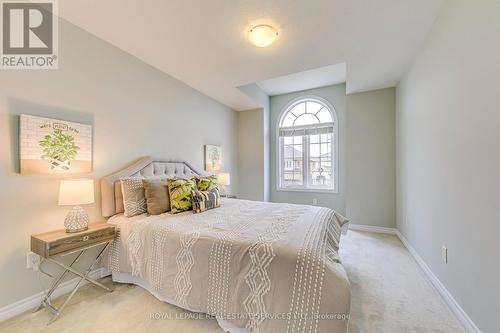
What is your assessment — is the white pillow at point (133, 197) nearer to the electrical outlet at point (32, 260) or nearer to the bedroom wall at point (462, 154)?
the electrical outlet at point (32, 260)

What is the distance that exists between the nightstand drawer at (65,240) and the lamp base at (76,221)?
54mm

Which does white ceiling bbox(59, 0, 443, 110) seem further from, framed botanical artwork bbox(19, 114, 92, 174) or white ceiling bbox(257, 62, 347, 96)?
framed botanical artwork bbox(19, 114, 92, 174)

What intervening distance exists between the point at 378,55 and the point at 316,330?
309 cm

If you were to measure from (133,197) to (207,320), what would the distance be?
A: 4.69 ft

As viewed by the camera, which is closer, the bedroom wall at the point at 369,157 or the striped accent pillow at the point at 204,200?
the striped accent pillow at the point at 204,200

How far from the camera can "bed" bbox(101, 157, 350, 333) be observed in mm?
1194

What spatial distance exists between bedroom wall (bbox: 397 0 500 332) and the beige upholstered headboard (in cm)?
310

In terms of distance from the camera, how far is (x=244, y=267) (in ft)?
4.57

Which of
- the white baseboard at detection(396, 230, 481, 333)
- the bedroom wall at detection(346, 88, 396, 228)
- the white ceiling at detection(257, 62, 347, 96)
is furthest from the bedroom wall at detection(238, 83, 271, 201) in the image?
the white baseboard at detection(396, 230, 481, 333)

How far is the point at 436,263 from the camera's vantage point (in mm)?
2104

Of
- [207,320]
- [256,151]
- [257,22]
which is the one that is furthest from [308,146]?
[207,320]

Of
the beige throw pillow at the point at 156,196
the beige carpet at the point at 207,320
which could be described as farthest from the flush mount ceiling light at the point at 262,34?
the beige carpet at the point at 207,320

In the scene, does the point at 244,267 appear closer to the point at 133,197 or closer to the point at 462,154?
the point at 133,197

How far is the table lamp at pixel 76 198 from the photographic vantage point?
5.82ft
